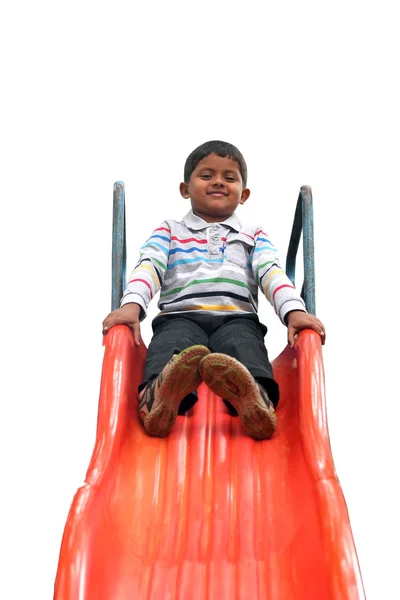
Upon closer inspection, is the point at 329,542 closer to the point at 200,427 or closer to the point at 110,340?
the point at 200,427

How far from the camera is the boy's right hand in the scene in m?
1.84

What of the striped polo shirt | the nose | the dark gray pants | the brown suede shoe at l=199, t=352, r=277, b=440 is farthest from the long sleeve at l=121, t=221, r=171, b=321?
the brown suede shoe at l=199, t=352, r=277, b=440

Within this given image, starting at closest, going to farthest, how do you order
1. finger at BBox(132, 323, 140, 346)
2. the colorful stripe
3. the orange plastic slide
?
the orange plastic slide
finger at BBox(132, 323, 140, 346)
the colorful stripe

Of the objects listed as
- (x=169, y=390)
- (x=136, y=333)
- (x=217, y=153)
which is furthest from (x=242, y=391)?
(x=217, y=153)

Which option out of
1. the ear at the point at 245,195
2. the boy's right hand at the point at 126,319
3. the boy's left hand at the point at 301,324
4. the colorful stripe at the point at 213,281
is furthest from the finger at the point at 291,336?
the ear at the point at 245,195

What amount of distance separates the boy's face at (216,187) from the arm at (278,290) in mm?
149

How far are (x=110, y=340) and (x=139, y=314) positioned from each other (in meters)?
0.17

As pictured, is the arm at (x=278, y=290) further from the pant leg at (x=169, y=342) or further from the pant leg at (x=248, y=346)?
the pant leg at (x=169, y=342)

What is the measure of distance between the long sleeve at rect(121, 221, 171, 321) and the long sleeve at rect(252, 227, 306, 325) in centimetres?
31

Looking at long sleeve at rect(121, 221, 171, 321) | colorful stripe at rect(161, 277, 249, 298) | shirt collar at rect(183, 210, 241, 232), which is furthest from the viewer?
shirt collar at rect(183, 210, 241, 232)

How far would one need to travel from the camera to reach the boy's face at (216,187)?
2.23 m

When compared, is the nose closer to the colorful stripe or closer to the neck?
the neck

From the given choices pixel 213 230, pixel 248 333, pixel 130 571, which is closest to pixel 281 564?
pixel 130 571

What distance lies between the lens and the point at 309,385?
1671 millimetres
